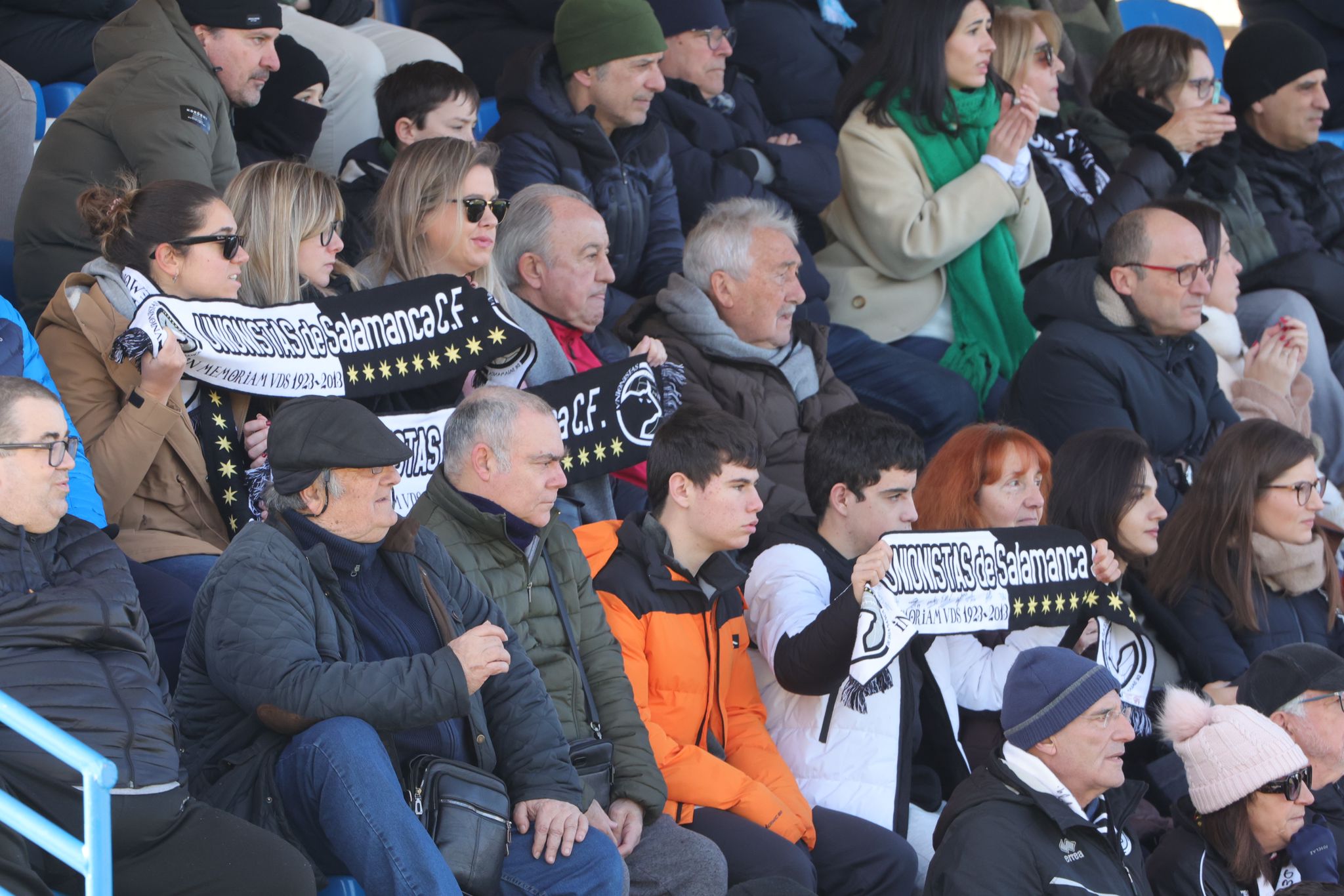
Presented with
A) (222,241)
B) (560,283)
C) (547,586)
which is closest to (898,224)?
(560,283)

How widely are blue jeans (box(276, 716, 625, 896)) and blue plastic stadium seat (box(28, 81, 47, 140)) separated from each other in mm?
3246

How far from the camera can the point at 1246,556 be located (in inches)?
218

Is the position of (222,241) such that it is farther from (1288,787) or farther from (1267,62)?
(1267,62)

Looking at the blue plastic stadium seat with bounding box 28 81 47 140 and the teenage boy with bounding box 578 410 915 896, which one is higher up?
the blue plastic stadium seat with bounding box 28 81 47 140

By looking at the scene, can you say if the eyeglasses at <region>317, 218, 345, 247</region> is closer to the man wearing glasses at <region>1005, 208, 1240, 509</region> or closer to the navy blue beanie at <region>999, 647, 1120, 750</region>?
the navy blue beanie at <region>999, 647, 1120, 750</region>

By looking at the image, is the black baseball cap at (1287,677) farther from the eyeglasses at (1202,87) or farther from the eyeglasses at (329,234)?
the eyeglasses at (1202,87)

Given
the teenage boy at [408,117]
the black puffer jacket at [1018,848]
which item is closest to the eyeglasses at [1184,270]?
the teenage boy at [408,117]

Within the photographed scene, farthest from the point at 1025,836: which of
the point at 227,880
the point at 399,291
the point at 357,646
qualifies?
the point at 399,291

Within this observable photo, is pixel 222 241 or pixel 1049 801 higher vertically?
pixel 222 241

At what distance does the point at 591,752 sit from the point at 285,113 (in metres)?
2.83

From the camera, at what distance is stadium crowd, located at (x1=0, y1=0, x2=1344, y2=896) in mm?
3424

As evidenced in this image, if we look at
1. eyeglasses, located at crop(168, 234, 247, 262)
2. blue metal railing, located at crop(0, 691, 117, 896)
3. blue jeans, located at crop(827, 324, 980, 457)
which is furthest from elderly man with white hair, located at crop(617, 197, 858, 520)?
blue metal railing, located at crop(0, 691, 117, 896)

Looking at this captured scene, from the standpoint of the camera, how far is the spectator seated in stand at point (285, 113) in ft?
19.4

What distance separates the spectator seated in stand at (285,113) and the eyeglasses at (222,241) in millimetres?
1572
